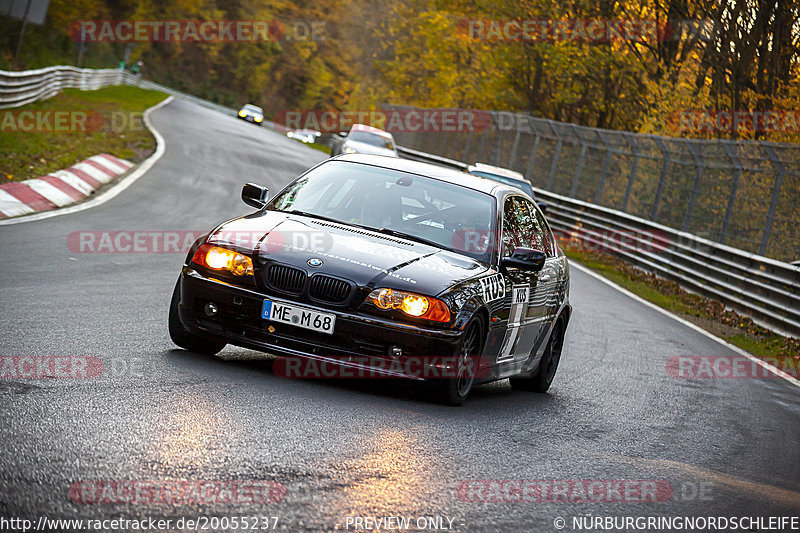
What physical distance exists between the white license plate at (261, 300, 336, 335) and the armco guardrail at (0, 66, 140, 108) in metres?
18.9

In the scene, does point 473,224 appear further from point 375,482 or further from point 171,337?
point 375,482

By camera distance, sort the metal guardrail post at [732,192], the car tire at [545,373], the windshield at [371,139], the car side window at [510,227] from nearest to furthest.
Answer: the car side window at [510,227] → the car tire at [545,373] → the metal guardrail post at [732,192] → the windshield at [371,139]

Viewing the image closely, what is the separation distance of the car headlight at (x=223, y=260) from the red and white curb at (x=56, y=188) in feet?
22.4

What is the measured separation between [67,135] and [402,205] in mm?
17450

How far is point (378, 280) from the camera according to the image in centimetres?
677

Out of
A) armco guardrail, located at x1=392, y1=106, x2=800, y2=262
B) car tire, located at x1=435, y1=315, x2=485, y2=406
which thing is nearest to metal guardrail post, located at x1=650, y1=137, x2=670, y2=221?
armco guardrail, located at x1=392, y1=106, x2=800, y2=262

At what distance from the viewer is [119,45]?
88.2 meters

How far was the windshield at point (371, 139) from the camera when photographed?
3262 cm

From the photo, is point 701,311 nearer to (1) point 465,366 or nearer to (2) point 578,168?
(1) point 465,366

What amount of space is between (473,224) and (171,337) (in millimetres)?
2155

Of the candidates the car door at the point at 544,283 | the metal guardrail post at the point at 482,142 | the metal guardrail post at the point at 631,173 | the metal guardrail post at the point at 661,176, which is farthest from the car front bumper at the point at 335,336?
the metal guardrail post at the point at 482,142

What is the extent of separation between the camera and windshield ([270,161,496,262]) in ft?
25.5

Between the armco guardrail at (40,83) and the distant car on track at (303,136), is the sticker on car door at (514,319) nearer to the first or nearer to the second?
the armco guardrail at (40,83)

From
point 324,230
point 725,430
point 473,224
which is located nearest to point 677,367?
point 725,430
